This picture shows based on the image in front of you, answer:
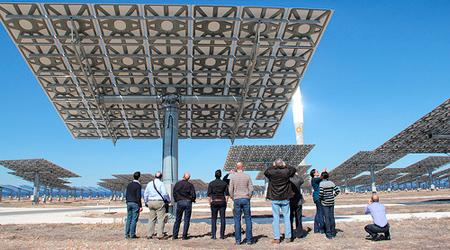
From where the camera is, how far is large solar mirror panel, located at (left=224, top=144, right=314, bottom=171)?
5597 centimetres

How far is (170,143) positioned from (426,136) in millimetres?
23593

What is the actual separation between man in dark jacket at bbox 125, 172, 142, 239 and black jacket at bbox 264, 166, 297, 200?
13.6 ft

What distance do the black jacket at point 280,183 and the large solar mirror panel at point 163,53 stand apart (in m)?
5.34

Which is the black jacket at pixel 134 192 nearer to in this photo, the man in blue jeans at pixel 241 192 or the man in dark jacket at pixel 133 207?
the man in dark jacket at pixel 133 207

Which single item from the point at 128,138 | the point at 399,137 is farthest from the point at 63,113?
the point at 399,137

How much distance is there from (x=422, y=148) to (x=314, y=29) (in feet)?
86.3

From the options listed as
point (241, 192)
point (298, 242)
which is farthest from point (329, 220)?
point (241, 192)

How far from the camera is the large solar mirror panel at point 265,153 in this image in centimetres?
5597

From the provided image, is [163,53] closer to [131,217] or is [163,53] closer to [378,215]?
[131,217]

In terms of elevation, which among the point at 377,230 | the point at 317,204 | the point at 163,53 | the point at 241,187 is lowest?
the point at 377,230

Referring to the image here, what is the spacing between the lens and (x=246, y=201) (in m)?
9.55

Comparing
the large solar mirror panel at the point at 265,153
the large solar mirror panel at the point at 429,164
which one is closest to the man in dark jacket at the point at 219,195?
the large solar mirror panel at the point at 265,153

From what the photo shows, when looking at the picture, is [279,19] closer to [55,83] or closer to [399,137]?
[55,83]

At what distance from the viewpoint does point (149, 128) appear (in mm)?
19781
